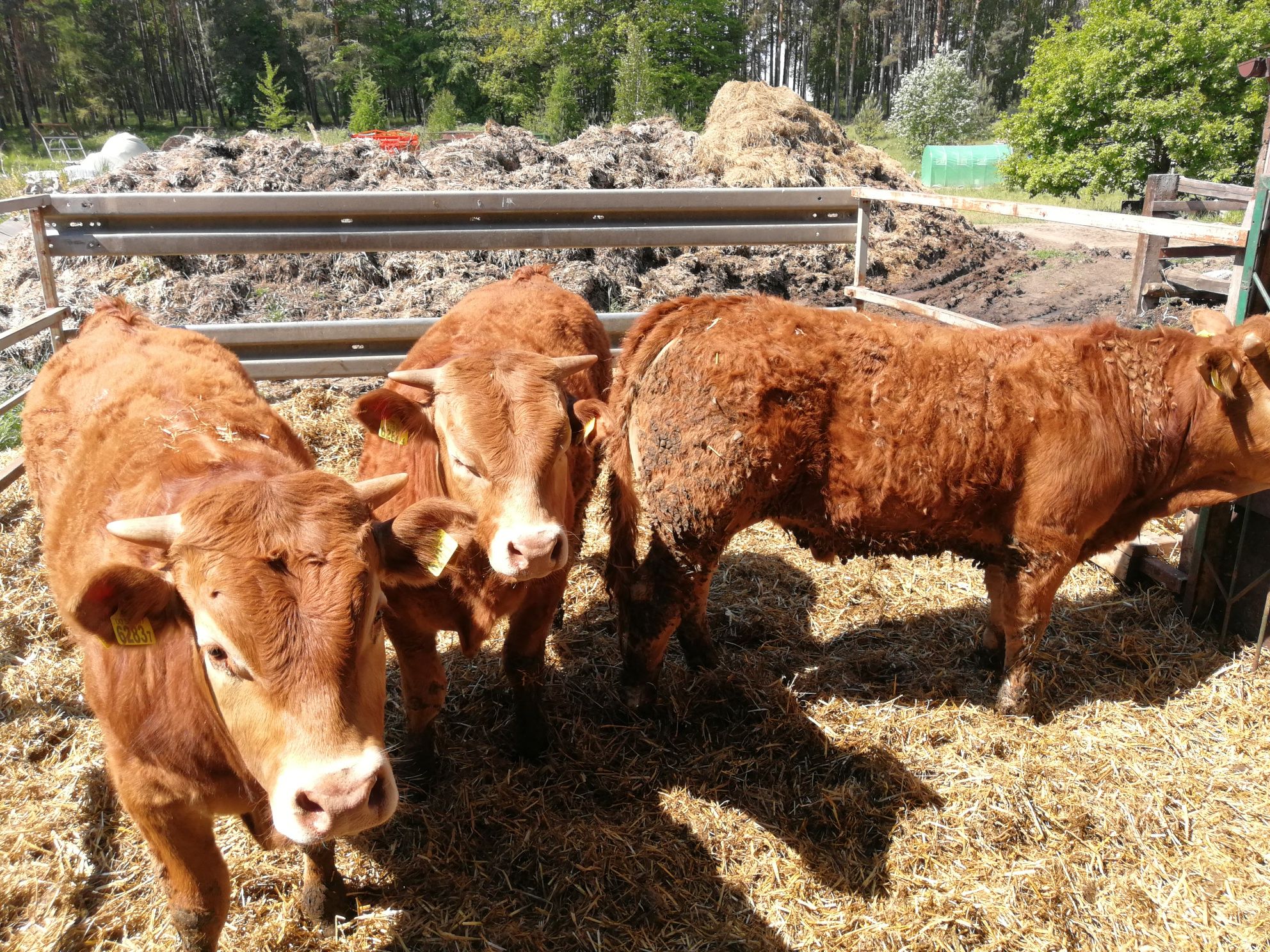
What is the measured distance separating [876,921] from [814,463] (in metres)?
1.79

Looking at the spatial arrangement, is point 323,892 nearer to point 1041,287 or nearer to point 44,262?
point 44,262

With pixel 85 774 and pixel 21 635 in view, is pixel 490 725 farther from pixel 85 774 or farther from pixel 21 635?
pixel 21 635

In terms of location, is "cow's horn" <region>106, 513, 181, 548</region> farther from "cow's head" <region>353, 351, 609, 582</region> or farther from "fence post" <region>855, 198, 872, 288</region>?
"fence post" <region>855, 198, 872, 288</region>

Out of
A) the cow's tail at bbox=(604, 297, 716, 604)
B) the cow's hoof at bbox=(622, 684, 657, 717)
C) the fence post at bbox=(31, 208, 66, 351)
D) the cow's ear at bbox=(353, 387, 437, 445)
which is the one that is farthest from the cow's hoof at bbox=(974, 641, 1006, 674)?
the fence post at bbox=(31, 208, 66, 351)

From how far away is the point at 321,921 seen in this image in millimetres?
2799

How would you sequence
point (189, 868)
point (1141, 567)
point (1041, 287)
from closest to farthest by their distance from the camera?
1. point (189, 868)
2. point (1141, 567)
3. point (1041, 287)

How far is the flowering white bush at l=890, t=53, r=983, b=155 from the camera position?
41.3 m

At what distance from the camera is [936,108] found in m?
41.4

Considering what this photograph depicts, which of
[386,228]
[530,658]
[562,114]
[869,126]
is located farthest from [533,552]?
[869,126]

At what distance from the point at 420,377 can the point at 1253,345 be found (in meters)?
3.62

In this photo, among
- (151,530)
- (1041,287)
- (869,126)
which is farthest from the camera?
(869,126)

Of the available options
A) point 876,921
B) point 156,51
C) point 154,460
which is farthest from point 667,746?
point 156,51

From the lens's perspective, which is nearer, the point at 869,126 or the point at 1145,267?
the point at 1145,267

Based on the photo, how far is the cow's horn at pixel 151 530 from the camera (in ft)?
6.32
